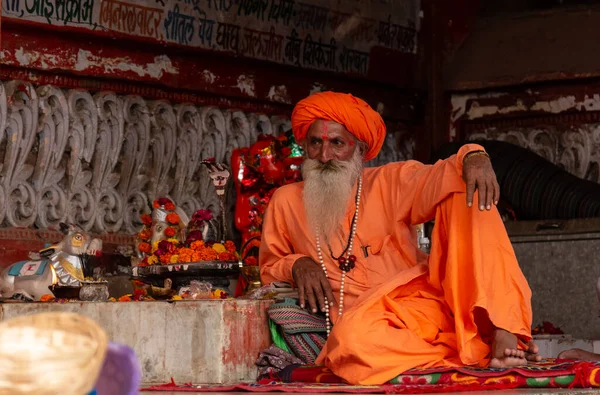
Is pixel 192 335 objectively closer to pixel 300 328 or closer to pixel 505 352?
pixel 300 328

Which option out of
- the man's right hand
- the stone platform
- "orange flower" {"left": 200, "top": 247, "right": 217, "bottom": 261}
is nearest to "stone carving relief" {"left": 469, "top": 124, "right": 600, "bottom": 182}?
"orange flower" {"left": 200, "top": 247, "right": 217, "bottom": 261}

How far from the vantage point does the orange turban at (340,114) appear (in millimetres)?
6055

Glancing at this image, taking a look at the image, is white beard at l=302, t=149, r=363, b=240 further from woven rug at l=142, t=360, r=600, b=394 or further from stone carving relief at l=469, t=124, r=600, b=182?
stone carving relief at l=469, t=124, r=600, b=182

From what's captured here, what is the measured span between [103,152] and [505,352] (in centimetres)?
356

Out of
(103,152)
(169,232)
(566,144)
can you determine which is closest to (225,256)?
(169,232)

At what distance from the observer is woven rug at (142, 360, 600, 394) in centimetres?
485

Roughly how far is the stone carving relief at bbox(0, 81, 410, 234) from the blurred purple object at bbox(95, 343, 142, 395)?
519 centimetres

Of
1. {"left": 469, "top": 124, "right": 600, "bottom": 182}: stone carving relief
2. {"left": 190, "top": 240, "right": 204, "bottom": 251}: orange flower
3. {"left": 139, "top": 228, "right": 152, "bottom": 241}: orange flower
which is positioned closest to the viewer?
{"left": 190, "top": 240, "right": 204, "bottom": 251}: orange flower

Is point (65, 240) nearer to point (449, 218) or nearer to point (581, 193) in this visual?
point (449, 218)

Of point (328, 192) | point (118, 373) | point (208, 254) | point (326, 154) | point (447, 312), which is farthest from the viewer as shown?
point (208, 254)

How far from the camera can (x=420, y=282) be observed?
5.68 meters

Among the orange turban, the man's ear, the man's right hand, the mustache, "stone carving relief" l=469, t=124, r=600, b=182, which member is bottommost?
the man's right hand

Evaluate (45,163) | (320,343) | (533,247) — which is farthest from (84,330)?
(533,247)

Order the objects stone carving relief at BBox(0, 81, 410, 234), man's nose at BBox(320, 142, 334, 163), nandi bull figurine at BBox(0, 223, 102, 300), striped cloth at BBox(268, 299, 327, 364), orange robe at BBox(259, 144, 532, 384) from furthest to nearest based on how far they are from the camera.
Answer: stone carving relief at BBox(0, 81, 410, 234)
nandi bull figurine at BBox(0, 223, 102, 300)
man's nose at BBox(320, 142, 334, 163)
striped cloth at BBox(268, 299, 327, 364)
orange robe at BBox(259, 144, 532, 384)
